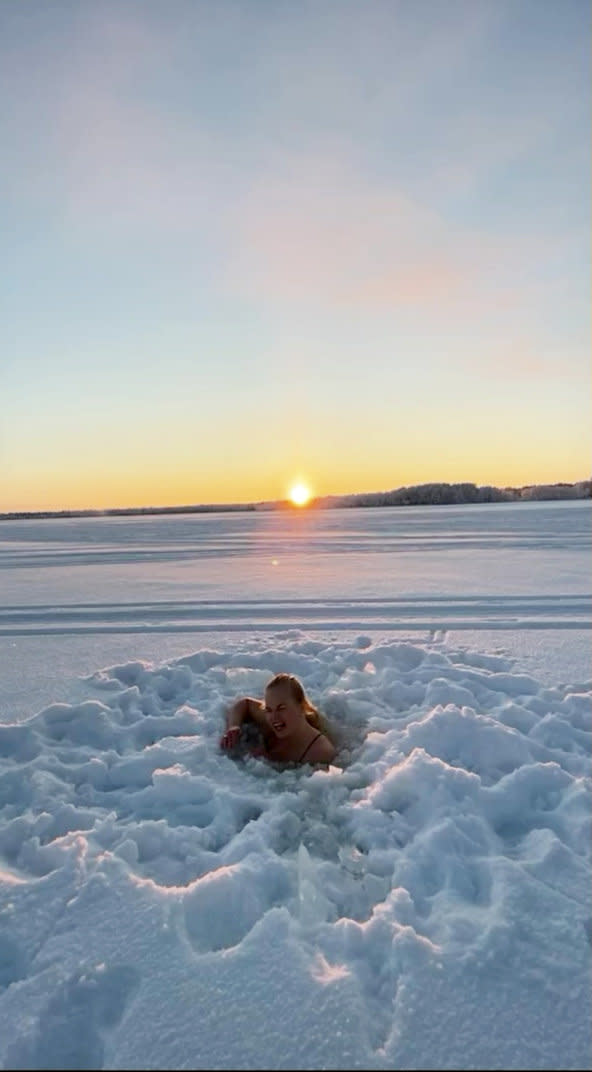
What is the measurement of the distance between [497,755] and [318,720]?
3.48 feet

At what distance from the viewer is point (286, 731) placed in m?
3.36

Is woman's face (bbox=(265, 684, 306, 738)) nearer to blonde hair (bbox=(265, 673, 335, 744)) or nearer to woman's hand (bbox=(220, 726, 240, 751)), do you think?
blonde hair (bbox=(265, 673, 335, 744))

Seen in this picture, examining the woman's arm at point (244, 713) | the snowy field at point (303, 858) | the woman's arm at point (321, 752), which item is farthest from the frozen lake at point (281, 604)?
the woman's arm at point (321, 752)

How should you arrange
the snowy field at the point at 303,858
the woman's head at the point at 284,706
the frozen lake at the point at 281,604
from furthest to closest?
the frozen lake at the point at 281,604
the woman's head at the point at 284,706
the snowy field at the point at 303,858

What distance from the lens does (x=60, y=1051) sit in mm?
1562

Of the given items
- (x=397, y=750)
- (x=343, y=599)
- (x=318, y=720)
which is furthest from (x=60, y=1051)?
(x=343, y=599)

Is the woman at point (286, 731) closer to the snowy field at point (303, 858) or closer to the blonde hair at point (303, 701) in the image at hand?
the blonde hair at point (303, 701)

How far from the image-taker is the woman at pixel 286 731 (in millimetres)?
3304

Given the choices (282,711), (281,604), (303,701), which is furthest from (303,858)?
(281,604)

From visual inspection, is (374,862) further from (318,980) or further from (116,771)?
(116,771)

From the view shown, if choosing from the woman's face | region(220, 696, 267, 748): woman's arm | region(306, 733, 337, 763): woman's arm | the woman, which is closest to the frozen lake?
region(220, 696, 267, 748): woman's arm

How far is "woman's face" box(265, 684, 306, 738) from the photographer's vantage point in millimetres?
3363

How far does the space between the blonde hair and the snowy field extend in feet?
0.39

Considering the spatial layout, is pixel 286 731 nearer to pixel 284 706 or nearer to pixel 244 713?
pixel 284 706
